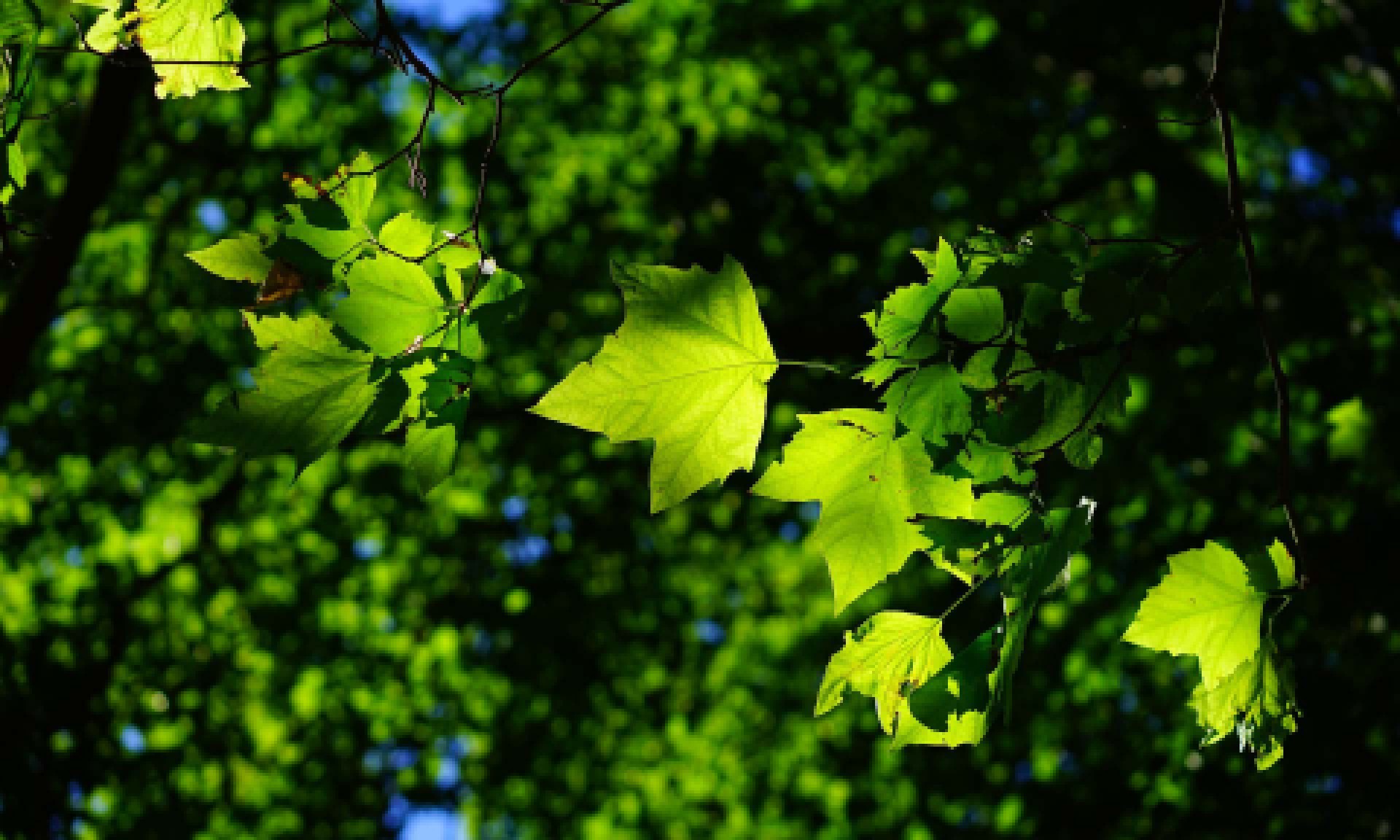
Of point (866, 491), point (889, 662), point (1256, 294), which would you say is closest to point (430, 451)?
point (866, 491)

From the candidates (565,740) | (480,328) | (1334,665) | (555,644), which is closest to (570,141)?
(555,644)

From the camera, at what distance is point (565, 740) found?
984cm

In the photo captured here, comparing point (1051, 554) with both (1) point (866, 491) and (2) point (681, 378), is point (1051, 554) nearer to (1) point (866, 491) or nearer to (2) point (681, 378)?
(1) point (866, 491)

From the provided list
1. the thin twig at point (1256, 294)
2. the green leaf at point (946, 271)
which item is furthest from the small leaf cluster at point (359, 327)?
the thin twig at point (1256, 294)

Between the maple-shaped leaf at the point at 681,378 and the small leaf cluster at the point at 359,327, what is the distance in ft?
0.57

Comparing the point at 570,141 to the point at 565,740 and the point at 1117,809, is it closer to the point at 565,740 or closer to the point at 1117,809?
the point at 565,740

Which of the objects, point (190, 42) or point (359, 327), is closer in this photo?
point (359, 327)

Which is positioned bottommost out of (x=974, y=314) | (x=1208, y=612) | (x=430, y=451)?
(x=1208, y=612)

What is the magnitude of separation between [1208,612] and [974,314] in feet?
2.07

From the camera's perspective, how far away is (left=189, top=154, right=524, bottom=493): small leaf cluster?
1.42 metres

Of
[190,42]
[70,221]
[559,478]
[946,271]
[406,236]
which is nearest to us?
[946,271]

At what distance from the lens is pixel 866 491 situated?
58.9 inches

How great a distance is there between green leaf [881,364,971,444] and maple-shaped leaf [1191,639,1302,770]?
620mm

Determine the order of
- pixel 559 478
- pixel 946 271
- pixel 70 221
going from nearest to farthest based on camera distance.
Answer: pixel 946 271 → pixel 70 221 → pixel 559 478
